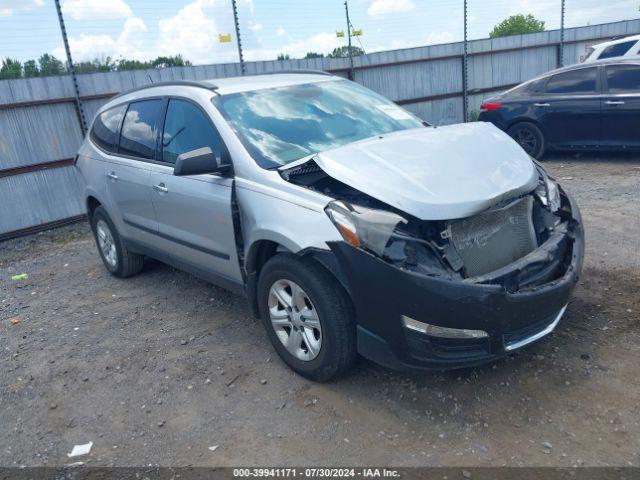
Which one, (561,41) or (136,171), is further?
(561,41)

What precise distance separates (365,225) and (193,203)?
5.46 feet

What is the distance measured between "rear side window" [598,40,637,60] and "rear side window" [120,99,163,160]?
9.53m

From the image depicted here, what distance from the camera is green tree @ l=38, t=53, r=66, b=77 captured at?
8.05 meters

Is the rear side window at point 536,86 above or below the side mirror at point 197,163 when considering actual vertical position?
below

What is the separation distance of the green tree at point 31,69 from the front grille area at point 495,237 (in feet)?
23.9

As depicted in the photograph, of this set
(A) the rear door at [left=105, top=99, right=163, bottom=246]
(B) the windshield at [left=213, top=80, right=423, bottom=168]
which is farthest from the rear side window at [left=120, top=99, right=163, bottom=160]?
(B) the windshield at [left=213, top=80, right=423, bottom=168]

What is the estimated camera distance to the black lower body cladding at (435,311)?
279 cm

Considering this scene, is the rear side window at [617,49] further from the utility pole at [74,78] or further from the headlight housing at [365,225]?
the headlight housing at [365,225]

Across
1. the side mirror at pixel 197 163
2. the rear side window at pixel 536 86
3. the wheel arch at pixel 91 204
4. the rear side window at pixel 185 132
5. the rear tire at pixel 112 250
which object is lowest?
the rear tire at pixel 112 250

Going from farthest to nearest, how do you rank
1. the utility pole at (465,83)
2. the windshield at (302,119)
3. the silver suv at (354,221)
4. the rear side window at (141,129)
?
the utility pole at (465,83)
the rear side window at (141,129)
the windshield at (302,119)
the silver suv at (354,221)

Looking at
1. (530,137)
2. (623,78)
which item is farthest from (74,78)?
(623,78)

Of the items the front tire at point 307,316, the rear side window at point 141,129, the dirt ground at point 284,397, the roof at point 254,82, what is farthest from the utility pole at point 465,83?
the front tire at point 307,316

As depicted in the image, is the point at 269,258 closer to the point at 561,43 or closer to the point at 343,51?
the point at 343,51

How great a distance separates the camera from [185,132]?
431 cm
